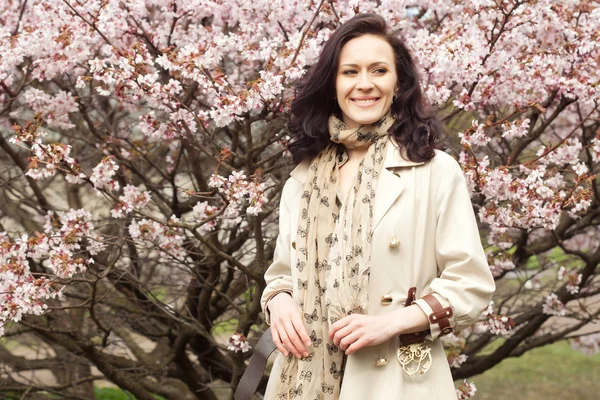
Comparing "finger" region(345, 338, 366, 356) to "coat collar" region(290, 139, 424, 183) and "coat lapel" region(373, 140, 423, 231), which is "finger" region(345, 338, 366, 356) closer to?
"coat lapel" region(373, 140, 423, 231)

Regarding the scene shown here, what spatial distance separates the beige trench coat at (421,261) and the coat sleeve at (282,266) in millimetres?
353

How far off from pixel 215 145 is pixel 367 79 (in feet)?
4.37

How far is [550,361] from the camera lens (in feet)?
32.3

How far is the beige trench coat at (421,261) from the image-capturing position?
7.05 feet

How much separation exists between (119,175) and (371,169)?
2354mm

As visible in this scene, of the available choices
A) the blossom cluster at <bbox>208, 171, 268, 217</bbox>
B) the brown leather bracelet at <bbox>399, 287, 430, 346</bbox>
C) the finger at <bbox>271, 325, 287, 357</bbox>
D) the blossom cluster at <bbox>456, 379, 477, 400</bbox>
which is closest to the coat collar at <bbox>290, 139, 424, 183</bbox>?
the brown leather bracelet at <bbox>399, 287, 430, 346</bbox>

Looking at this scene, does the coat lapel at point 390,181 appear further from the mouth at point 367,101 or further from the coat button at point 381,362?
the coat button at point 381,362

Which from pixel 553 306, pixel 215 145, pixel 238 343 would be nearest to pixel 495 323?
pixel 553 306

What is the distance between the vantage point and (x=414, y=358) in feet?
7.14

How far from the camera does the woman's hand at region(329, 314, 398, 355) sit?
211 cm

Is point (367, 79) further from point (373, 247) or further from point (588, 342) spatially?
point (588, 342)

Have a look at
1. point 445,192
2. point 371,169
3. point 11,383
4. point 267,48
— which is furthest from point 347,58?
point 11,383

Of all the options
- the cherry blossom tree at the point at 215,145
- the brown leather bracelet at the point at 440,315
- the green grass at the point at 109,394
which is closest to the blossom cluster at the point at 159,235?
the cherry blossom tree at the point at 215,145

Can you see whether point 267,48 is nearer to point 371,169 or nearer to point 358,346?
point 371,169
